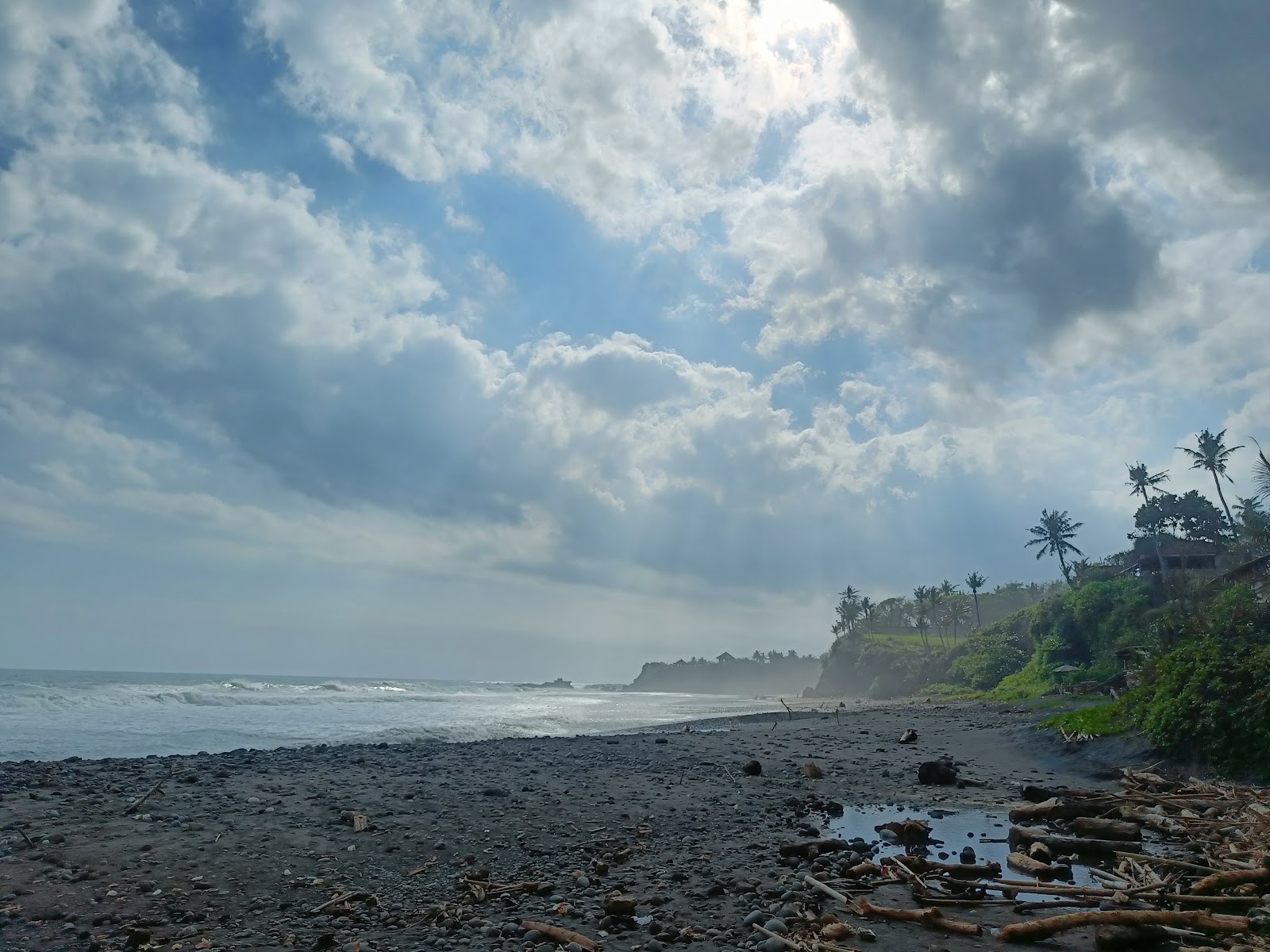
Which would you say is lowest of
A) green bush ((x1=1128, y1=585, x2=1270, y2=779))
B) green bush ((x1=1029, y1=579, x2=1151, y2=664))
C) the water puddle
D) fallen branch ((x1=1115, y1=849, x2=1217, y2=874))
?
the water puddle

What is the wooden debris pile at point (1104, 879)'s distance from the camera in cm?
722

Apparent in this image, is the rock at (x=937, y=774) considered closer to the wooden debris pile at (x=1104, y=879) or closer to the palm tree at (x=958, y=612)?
the wooden debris pile at (x=1104, y=879)

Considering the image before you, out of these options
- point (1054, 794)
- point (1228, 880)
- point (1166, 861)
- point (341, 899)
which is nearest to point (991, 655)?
point (1054, 794)

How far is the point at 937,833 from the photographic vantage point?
40.8 ft

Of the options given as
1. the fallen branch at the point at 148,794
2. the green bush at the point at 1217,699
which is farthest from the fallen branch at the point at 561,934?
the green bush at the point at 1217,699

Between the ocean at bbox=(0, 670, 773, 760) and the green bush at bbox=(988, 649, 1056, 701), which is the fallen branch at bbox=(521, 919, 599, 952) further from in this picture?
the green bush at bbox=(988, 649, 1056, 701)

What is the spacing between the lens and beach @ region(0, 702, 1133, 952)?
782 cm

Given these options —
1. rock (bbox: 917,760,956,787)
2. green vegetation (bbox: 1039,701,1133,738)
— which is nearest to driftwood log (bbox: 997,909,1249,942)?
rock (bbox: 917,760,956,787)

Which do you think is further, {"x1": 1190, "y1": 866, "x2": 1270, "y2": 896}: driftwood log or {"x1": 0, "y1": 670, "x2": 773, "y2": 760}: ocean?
{"x1": 0, "y1": 670, "x2": 773, "y2": 760}: ocean

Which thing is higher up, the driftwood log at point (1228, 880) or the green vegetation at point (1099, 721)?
Result: the green vegetation at point (1099, 721)

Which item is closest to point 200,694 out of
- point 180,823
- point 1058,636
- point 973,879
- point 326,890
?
point 180,823

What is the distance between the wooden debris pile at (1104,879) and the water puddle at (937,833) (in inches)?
4.3

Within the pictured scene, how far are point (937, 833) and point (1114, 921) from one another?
5364mm

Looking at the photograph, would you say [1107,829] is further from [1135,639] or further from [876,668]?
[876,668]
